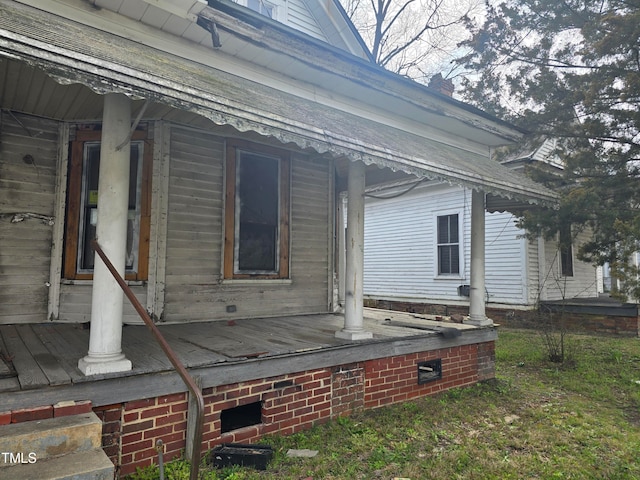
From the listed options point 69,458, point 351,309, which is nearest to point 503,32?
point 351,309

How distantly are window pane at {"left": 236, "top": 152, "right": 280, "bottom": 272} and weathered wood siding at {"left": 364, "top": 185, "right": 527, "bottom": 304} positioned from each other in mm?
7513

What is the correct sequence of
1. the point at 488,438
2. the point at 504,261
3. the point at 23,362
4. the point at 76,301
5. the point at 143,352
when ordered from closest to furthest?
the point at 23,362 < the point at 143,352 < the point at 488,438 < the point at 76,301 < the point at 504,261

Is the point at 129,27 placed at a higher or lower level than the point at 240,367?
higher

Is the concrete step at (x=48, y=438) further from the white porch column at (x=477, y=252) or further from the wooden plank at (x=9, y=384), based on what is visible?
the white porch column at (x=477, y=252)

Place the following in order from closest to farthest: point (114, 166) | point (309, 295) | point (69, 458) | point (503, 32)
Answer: point (69, 458), point (114, 166), point (309, 295), point (503, 32)

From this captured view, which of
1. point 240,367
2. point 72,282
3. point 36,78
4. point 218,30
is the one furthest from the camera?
point 72,282

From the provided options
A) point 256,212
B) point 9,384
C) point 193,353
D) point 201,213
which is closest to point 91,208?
point 201,213

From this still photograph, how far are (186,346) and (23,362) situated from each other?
128cm

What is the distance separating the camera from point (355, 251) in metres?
4.82

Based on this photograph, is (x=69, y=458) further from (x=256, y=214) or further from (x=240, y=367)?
(x=256, y=214)

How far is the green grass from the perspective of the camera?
3361 mm

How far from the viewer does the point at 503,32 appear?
10430mm

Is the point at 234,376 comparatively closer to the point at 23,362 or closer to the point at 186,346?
the point at 186,346

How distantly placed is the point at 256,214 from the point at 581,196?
19.9 feet
